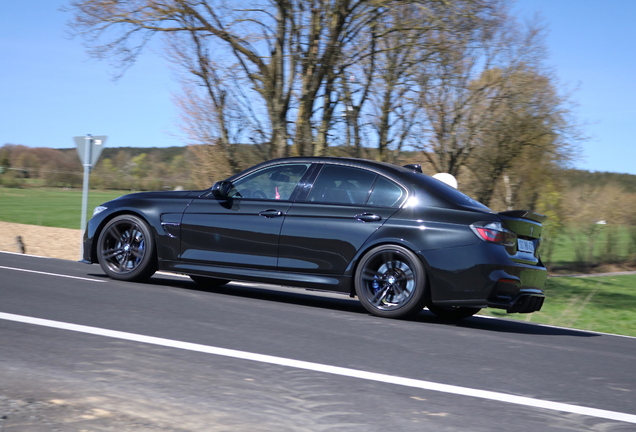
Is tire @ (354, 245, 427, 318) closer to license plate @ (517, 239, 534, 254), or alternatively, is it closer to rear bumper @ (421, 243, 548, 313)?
rear bumper @ (421, 243, 548, 313)

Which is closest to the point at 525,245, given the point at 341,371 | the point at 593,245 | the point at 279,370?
the point at 341,371

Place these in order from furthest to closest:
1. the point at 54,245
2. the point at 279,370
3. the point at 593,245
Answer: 1. the point at 593,245
2. the point at 54,245
3. the point at 279,370

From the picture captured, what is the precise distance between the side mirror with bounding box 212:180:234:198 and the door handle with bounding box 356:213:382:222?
1592mm

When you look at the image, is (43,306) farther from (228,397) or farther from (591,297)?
(591,297)

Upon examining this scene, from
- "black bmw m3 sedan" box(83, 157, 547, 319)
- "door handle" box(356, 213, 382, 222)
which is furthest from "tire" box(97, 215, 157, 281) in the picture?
"door handle" box(356, 213, 382, 222)

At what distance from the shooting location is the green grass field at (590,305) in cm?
1631

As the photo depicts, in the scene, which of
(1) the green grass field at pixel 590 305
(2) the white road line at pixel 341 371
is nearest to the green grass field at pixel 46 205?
(1) the green grass field at pixel 590 305

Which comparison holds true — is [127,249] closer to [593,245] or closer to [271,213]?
[271,213]

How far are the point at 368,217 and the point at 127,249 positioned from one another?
2.98 meters

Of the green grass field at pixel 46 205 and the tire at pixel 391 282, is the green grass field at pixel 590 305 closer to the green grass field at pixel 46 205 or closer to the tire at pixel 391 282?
the tire at pixel 391 282

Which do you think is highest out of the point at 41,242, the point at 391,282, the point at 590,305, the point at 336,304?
the point at 391,282

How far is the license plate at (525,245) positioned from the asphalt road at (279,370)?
2.66 feet

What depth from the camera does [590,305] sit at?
21625 millimetres

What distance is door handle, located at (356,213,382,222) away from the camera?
771cm
